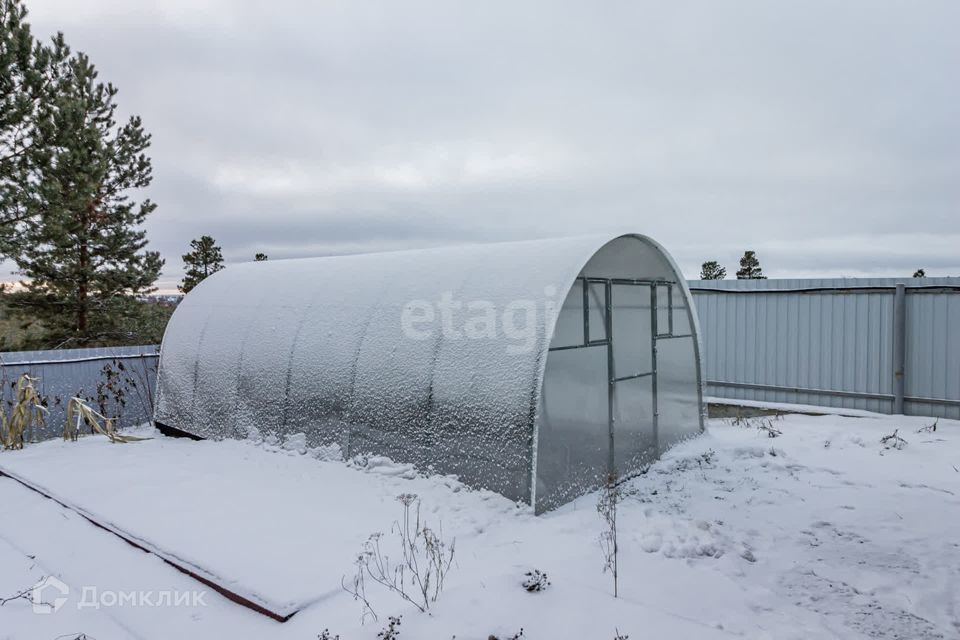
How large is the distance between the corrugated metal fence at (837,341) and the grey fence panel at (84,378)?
10718mm

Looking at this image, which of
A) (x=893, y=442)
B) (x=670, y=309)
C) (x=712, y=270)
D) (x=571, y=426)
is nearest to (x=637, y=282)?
(x=670, y=309)

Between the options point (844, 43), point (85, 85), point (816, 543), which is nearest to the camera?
point (816, 543)

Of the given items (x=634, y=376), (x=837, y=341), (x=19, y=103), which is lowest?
(x=837, y=341)

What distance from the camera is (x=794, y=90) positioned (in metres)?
7.66

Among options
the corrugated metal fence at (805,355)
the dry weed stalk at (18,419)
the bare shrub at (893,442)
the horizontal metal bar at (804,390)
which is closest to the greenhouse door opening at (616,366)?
the corrugated metal fence at (805,355)

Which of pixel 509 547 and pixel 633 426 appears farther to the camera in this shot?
pixel 633 426

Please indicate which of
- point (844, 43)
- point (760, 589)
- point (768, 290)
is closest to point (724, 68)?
point (844, 43)

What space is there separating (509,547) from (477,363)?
190 centimetres

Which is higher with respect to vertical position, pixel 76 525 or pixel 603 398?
pixel 603 398

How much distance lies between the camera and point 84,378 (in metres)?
11.5

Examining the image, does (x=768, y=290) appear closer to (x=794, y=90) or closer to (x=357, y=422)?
(x=794, y=90)

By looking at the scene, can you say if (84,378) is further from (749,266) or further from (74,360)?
(749,266)

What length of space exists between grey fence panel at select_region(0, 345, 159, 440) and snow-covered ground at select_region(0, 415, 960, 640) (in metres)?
3.78

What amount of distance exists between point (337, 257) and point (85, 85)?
1165 centimetres
